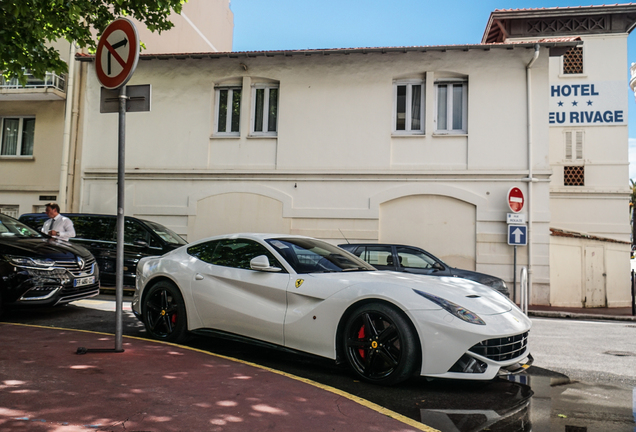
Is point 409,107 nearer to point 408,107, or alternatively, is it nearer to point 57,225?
point 408,107

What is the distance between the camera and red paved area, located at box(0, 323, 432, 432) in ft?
10.6

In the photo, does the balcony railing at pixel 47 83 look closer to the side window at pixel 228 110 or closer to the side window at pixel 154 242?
the side window at pixel 228 110

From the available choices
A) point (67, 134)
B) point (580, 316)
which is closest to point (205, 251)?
point (580, 316)

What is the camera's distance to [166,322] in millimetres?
5812

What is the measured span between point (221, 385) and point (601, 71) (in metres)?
17.7

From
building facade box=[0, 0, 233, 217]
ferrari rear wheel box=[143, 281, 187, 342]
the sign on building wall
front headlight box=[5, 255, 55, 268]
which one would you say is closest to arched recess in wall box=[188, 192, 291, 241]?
building facade box=[0, 0, 233, 217]

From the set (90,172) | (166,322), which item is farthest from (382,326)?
(90,172)

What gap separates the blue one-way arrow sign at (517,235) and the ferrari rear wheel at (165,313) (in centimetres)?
925

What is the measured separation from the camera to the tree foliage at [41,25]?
8.37 meters

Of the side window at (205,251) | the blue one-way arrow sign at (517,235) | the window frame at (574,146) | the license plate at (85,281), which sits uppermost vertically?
the window frame at (574,146)

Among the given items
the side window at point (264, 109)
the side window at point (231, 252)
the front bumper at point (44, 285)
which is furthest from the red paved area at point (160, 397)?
the side window at point (264, 109)

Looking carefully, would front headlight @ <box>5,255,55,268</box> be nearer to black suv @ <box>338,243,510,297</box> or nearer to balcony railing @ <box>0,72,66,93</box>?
black suv @ <box>338,243,510,297</box>

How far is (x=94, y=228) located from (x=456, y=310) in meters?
9.61

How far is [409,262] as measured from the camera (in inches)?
411
